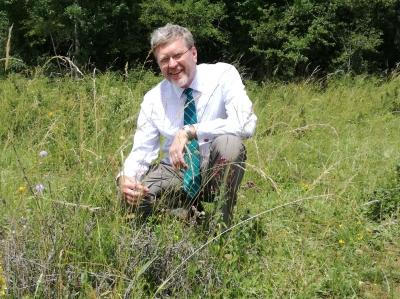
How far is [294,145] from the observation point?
4305mm

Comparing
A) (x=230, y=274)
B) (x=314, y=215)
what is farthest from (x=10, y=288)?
(x=314, y=215)

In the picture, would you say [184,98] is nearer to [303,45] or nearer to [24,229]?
[24,229]

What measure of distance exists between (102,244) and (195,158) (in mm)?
586

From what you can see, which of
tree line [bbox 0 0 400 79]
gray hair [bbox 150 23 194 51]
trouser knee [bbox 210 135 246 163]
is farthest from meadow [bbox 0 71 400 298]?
tree line [bbox 0 0 400 79]

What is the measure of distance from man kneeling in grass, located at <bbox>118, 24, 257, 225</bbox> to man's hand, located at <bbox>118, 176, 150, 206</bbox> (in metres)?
0.02

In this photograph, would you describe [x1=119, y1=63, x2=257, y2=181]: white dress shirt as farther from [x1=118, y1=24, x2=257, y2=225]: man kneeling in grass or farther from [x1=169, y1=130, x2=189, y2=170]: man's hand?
[x1=169, y1=130, x2=189, y2=170]: man's hand

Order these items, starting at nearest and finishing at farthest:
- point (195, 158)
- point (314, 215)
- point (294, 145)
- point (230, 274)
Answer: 1. point (230, 274)
2. point (195, 158)
3. point (314, 215)
4. point (294, 145)

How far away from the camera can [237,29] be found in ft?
54.1

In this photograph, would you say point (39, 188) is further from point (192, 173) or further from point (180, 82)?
point (180, 82)

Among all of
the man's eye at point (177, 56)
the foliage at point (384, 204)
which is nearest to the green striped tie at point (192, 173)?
the man's eye at point (177, 56)

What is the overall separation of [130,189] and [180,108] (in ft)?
2.08

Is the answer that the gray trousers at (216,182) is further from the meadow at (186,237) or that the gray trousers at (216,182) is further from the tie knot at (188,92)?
the tie knot at (188,92)

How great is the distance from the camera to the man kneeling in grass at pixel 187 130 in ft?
7.50

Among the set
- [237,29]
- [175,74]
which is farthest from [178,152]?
[237,29]
